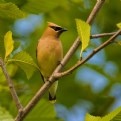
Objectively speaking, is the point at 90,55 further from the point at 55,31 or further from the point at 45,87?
the point at 55,31

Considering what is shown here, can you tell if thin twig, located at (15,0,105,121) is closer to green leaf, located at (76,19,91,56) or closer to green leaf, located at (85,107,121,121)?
green leaf, located at (76,19,91,56)

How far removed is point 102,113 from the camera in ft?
17.9

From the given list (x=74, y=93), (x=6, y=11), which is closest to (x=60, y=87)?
(x=74, y=93)

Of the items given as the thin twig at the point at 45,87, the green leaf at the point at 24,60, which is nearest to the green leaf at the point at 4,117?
the thin twig at the point at 45,87

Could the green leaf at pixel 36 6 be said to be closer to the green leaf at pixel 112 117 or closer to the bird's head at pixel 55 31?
the bird's head at pixel 55 31

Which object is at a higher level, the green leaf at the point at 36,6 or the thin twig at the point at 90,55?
the thin twig at the point at 90,55

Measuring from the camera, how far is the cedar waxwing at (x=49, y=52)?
172 inches

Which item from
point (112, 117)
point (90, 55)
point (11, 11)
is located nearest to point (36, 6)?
point (11, 11)

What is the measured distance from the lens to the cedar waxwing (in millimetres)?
4371

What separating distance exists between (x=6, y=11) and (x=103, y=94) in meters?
2.88

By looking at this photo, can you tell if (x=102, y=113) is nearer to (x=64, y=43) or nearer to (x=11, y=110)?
(x=64, y=43)

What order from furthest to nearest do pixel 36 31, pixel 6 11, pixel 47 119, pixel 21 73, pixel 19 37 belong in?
pixel 36 31, pixel 19 37, pixel 21 73, pixel 47 119, pixel 6 11

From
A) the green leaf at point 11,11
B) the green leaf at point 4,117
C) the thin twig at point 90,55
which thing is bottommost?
the green leaf at point 4,117

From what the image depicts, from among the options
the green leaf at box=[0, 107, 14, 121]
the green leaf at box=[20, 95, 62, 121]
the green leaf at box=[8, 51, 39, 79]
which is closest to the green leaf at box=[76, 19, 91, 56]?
the green leaf at box=[8, 51, 39, 79]
